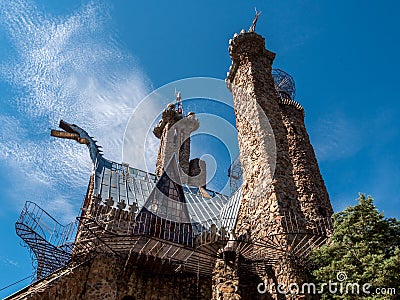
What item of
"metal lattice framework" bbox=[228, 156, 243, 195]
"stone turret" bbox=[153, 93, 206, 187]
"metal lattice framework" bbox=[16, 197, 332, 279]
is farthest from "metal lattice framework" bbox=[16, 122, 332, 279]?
"stone turret" bbox=[153, 93, 206, 187]

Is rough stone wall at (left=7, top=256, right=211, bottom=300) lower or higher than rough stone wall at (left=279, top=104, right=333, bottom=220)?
lower

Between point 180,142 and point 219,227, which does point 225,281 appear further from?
point 180,142

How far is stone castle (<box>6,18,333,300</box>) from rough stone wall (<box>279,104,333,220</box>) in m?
0.05

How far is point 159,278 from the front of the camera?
12758 mm

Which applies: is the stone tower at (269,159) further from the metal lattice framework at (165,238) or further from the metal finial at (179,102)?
the metal finial at (179,102)

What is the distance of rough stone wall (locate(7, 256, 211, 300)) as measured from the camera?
33.2 feet

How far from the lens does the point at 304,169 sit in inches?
564

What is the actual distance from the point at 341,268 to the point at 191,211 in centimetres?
956

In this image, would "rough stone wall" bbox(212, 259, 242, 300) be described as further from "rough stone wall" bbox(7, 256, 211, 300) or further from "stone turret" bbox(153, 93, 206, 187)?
"stone turret" bbox(153, 93, 206, 187)

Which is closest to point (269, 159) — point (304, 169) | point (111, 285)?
point (304, 169)

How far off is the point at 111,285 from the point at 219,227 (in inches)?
202

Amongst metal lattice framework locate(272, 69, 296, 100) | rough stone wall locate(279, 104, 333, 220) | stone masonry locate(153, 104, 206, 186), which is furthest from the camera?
stone masonry locate(153, 104, 206, 186)

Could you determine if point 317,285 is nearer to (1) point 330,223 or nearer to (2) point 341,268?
(2) point 341,268

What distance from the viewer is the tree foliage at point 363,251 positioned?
745 cm
